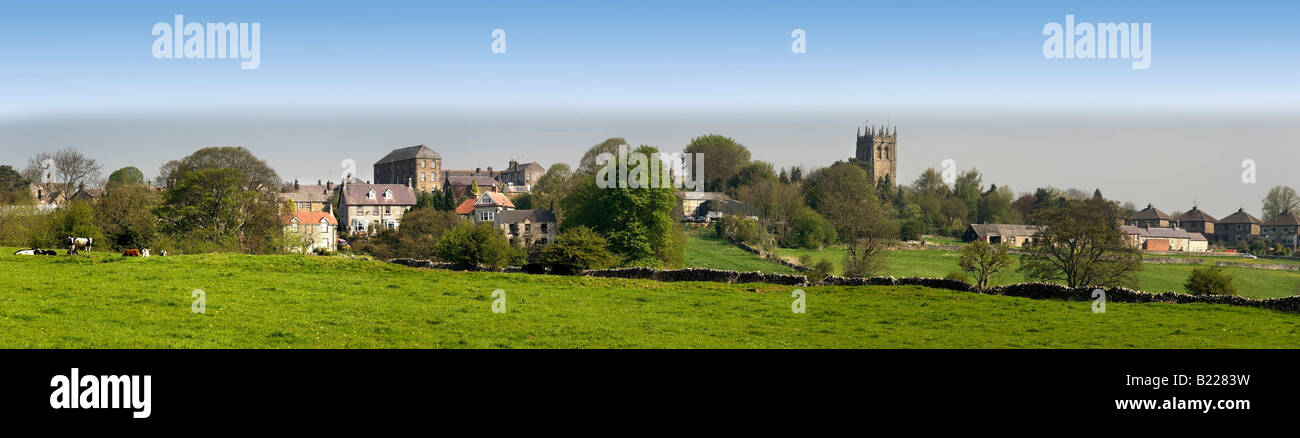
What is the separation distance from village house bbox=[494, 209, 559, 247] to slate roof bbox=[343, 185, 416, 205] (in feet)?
103

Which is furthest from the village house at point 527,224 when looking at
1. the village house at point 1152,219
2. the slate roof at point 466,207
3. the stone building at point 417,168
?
the village house at point 1152,219

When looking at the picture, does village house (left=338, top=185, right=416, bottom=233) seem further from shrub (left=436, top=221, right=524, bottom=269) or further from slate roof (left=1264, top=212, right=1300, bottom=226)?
slate roof (left=1264, top=212, right=1300, bottom=226)

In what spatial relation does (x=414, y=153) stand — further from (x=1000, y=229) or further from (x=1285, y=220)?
(x=1285, y=220)

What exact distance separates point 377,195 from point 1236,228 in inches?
5280

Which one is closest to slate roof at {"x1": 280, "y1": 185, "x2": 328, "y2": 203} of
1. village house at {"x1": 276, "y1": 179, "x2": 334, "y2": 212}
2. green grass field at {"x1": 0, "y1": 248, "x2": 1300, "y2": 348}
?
village house at {"x1": 276, "y1": 179, "x2": 334, "y2": 212}

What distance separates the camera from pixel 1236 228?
473ft

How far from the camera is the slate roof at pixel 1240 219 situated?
143 m

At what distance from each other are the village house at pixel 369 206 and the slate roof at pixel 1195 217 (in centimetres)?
12429

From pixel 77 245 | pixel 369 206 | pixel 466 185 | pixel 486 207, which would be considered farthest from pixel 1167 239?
pixel 77 245

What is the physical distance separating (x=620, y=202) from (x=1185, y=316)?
40.6 m

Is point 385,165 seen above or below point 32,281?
above
